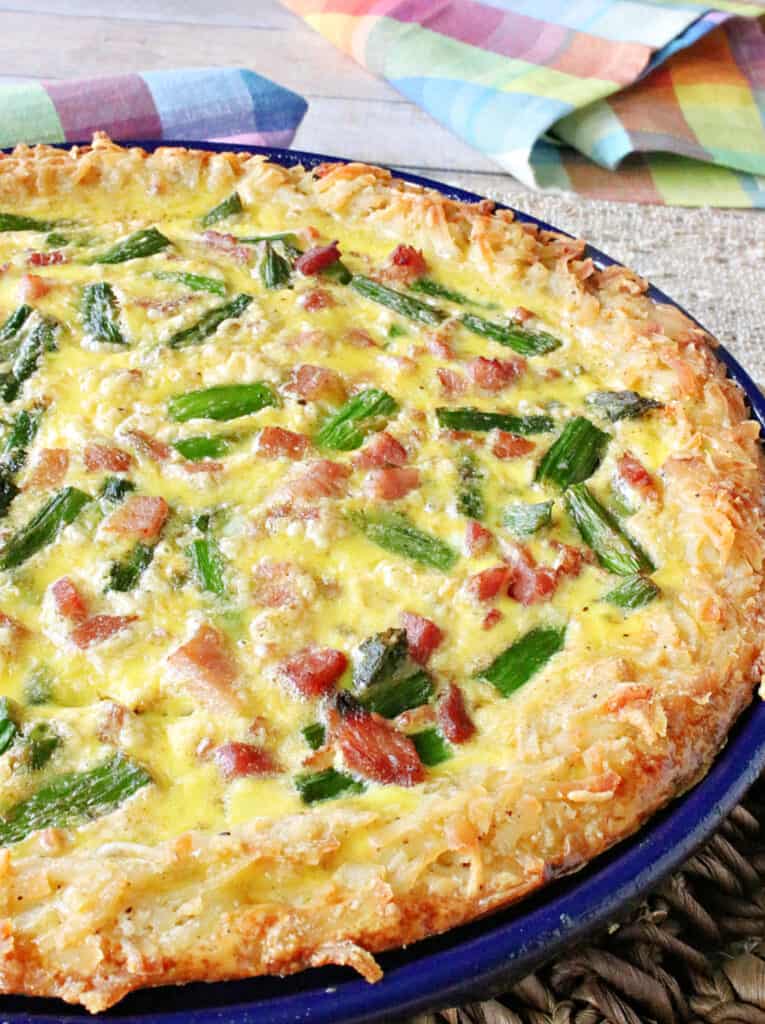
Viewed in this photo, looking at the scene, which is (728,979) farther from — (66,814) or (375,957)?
(66,814)

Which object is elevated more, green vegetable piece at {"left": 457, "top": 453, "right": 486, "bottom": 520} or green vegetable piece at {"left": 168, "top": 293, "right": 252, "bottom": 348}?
green vegetable piece at {"left": 168, "top": 293, "right": 252, "bottom": 348}

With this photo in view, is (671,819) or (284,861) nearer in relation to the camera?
(284,861)

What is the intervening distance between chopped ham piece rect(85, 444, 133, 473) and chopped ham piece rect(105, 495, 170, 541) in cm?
13

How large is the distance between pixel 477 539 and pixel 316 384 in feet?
2.30

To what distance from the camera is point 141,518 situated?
115 inches

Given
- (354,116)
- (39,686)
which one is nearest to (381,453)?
(39,686)

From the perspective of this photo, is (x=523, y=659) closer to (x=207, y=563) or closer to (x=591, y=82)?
(x=207, y=563)

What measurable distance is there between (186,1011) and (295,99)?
409 cm

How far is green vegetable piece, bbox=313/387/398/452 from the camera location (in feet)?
10.6

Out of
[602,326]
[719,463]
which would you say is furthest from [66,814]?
[602,326]

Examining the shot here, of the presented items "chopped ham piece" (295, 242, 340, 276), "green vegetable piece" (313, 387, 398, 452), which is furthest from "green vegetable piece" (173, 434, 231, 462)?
"chopped ham piece" (295, 242, 340, 276)

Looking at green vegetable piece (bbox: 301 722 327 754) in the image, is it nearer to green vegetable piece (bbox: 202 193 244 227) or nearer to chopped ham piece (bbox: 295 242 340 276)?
chopped ham piece (bbox: 295 242 340 276)

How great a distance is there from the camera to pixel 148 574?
2.82 meters

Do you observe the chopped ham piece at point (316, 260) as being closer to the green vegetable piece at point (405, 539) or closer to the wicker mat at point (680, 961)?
the green vegetable piece at point (405, 539)
